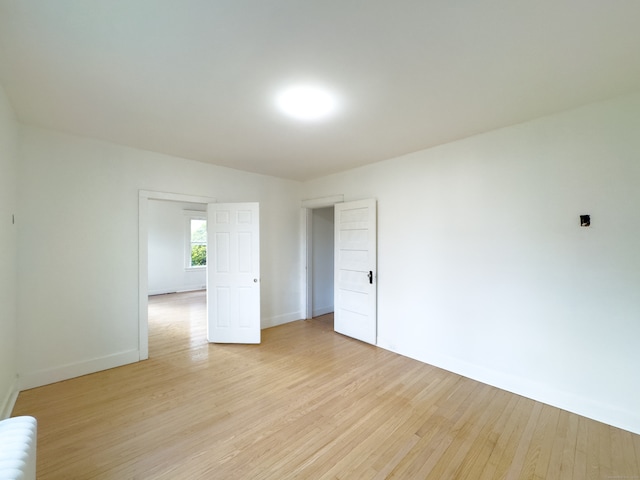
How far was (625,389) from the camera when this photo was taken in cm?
209

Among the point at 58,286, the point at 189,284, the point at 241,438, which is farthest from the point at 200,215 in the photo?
the point at 241,438

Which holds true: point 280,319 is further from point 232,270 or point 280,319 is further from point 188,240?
point 188,240

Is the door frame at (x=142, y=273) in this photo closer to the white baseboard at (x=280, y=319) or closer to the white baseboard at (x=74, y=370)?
the white baseboard at (x=74, y=370)

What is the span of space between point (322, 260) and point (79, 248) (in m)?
3.74

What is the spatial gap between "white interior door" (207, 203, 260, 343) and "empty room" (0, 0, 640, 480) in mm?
33

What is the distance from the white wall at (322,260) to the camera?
529 cm

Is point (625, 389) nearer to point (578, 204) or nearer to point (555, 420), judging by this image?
point (555, 420)

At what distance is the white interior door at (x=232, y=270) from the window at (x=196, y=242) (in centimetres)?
507

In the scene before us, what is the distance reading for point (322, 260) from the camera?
17.8 ft

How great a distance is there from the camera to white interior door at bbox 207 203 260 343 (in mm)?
3889

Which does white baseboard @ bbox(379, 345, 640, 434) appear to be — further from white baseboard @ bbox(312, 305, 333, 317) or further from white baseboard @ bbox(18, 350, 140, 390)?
white baseboard @ bbox(18, 350, 140, 390)

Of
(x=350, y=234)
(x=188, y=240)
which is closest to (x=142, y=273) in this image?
(x=350, y=234)

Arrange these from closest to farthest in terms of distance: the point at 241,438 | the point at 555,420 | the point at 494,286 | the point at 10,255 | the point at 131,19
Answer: the point at 131,19 < the point at 241,438 < the point at 555,420 < the point at 10,255 < the point at 494,286

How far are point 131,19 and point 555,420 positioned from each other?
4107 millimetres
